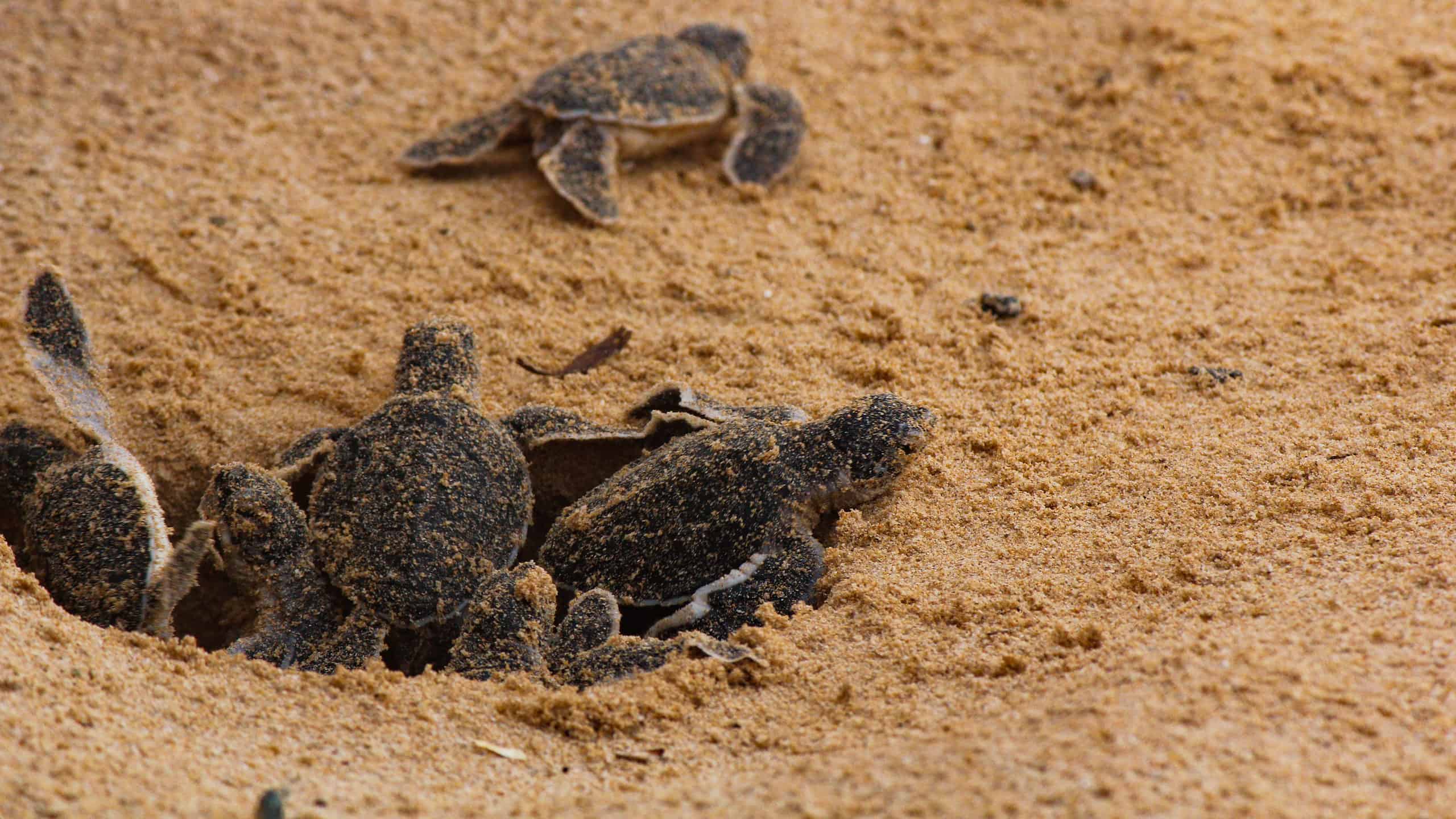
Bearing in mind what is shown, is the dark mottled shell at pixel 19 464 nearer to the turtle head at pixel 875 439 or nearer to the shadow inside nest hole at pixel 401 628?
the shadow inside nest hole at pixel 401 628

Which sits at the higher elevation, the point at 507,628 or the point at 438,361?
the point at 438,361

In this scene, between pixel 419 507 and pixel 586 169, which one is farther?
pixel 586 169

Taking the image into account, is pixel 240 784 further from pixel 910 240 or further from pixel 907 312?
pixel 910 240

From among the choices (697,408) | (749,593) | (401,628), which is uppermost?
(697,408)

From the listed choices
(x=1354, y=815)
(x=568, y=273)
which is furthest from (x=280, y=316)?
(x=1354, y=815)

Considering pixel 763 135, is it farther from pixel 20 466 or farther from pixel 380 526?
pixel 20 466

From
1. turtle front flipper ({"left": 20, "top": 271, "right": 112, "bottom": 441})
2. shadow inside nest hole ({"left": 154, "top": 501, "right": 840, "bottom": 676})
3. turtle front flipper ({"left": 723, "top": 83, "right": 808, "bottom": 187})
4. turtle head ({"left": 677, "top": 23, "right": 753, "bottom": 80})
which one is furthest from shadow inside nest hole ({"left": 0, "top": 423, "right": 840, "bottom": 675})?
turtle head ({"left": 677, "top": 23, "right": 753, "bottom": 80})

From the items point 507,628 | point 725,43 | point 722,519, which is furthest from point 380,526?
point 725,43
